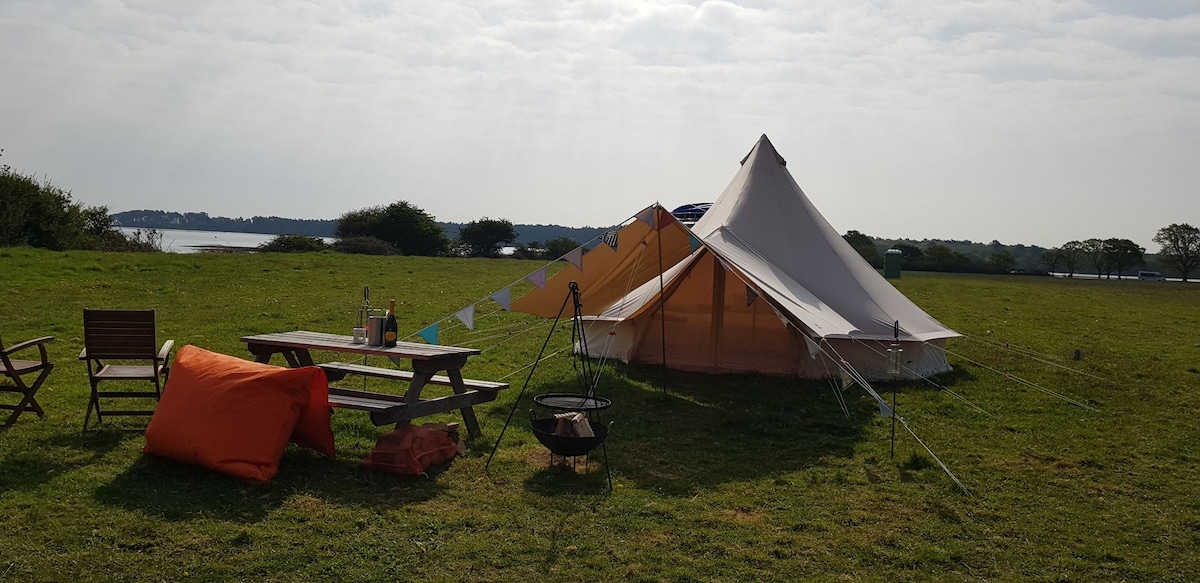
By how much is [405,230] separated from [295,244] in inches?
309

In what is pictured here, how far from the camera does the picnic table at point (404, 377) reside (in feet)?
17.9

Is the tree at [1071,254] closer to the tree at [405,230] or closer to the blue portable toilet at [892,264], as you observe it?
the blue portable toilet at [892,264]

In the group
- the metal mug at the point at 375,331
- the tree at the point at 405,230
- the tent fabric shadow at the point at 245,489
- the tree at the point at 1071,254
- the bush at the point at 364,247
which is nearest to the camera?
the tent fabric shadow at the point at 245,489

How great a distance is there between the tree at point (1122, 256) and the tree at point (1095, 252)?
32 centimetres

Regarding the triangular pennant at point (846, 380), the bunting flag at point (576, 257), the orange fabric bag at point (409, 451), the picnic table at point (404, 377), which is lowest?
the orange fabric bag at point (409, 451)

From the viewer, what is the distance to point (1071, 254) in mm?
48250

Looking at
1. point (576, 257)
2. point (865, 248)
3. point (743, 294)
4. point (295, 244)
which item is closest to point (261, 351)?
point (576, 257)

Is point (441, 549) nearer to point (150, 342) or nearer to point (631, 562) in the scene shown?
point (631, 562)

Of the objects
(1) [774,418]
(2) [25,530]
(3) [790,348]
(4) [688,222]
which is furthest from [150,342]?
(4) [688,222]

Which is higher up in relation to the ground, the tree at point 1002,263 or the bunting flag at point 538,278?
the tree at point 1002,263

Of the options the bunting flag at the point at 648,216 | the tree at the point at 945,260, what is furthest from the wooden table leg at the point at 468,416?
the tree at the point at 945,260

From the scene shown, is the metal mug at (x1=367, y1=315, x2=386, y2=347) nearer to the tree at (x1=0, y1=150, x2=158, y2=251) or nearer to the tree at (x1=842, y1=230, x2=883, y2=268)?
the tree at (x1=0, y1=150, x2=158, y2=251)

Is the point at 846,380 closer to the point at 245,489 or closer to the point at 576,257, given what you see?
the point at 576,257

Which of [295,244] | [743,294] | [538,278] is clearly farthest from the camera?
[295,244]
